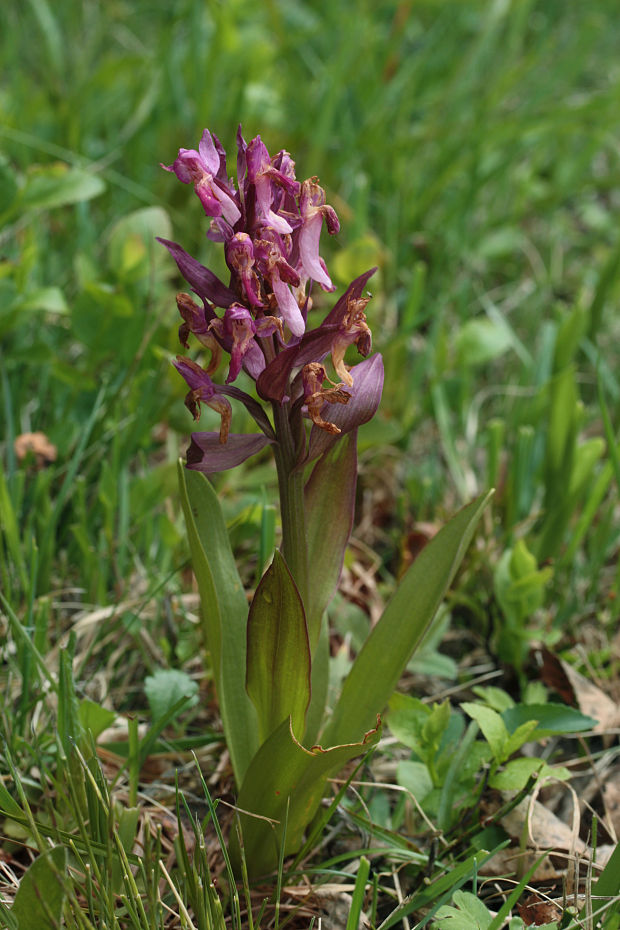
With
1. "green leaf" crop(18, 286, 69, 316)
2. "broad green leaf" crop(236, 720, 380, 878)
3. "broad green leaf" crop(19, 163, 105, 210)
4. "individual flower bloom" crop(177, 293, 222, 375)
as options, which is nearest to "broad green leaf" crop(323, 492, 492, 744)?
"broad green leaf" crop(236, 720, 380, 878)

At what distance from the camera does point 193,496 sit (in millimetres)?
1405

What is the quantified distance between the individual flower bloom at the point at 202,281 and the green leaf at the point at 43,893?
2.48 ft

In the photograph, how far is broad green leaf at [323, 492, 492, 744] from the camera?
4.50ft

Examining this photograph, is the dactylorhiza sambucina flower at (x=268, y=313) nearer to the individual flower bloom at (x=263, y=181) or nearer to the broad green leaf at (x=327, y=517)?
the individual flower bloom at (x=263, y=181)

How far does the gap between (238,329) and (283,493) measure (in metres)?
0.27

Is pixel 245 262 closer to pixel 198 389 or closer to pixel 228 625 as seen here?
pixel 198 389

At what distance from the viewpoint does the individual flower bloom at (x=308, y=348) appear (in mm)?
1161

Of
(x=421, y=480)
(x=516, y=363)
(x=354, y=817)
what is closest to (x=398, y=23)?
(x=516, y=363)

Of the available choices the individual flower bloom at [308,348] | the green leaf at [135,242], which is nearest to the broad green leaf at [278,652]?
the individual flower bloom at [308,348]

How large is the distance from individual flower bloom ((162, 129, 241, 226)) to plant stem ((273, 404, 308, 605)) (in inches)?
11.3

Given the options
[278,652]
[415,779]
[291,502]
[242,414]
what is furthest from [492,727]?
[242,414]

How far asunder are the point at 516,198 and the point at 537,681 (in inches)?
96.0

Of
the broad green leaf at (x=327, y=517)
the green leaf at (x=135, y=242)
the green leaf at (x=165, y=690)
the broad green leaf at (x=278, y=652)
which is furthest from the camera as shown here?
the green leaf at (x=135, y=242)

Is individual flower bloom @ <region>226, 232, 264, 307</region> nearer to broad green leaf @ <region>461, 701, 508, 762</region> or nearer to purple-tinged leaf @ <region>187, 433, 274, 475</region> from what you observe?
purple-tinged leaf @ <region>187, 433, 274, 475</region>
